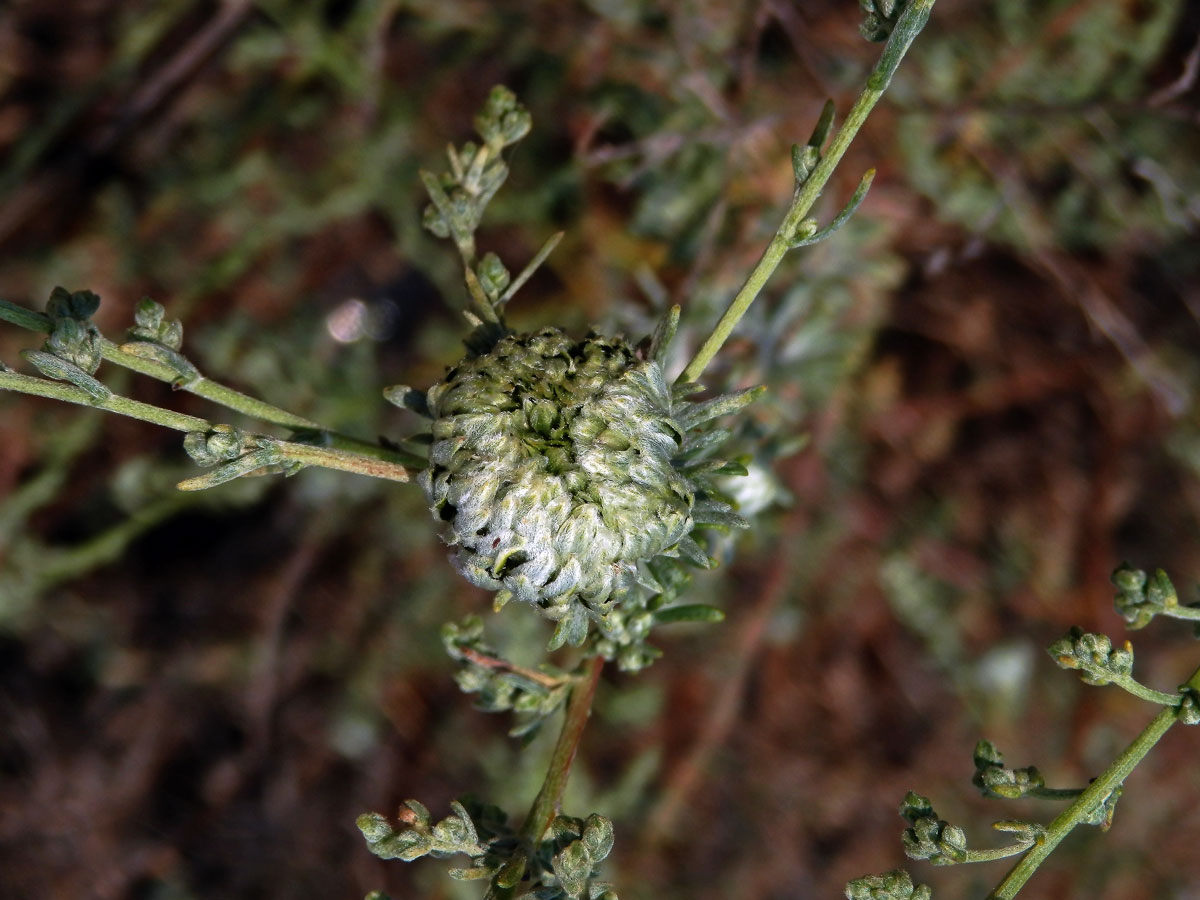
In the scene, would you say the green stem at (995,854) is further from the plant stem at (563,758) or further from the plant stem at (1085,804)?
the plant stem at (563,758)

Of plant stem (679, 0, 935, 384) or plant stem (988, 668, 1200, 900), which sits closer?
plant stem (679, 0, 935, 384)

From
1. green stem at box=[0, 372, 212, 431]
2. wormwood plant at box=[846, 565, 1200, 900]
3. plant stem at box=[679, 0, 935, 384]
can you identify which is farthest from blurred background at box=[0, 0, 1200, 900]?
green stem at box=[0, 372, 212, 431]

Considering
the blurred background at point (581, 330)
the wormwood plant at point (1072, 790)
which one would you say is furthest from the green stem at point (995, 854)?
the blurred background at point (581, 330)

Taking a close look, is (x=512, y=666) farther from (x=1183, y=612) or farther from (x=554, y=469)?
(x=1183, y=612)

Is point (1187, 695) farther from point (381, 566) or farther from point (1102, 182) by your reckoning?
point (381, 566)

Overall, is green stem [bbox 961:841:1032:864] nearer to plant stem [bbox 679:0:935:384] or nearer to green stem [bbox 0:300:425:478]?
plant stem [bbox 679:0:935:384]

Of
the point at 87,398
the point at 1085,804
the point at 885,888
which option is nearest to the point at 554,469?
the point at 87,398
